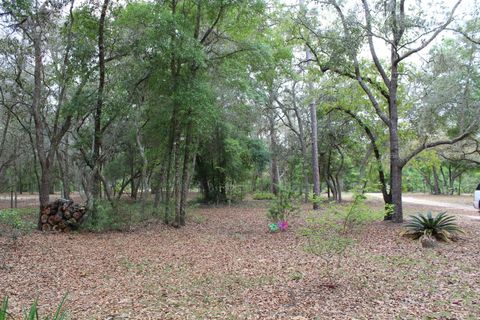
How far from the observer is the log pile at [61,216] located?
400 inches

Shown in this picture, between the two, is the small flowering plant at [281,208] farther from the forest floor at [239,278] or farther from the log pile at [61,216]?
the log pile at [61,216]

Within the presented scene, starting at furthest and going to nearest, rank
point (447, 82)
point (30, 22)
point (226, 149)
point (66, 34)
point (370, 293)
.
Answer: point (226, 149) < point (447, 82) < point (66, 34) < point (30, 22) < point (370, 293)

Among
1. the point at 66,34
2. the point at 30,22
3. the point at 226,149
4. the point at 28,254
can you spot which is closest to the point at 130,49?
the point at 66,34

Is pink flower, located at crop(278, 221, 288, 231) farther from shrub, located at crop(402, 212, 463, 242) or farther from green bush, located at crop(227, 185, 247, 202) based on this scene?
green bush, located at crop(227, 185, 247, 202)

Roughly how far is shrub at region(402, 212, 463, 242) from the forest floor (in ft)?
0.83

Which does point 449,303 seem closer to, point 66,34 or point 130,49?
point 130,49

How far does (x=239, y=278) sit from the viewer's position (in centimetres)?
570

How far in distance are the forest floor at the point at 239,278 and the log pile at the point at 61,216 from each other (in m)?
0.81

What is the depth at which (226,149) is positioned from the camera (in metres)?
17.5

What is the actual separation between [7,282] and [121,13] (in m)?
7.31

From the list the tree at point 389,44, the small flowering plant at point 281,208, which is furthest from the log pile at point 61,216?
the tree at point 389,44

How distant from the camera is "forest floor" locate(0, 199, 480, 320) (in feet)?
14.0

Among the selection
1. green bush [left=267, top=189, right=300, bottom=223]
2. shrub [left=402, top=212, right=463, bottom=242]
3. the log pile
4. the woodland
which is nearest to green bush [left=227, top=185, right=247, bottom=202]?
the woodland

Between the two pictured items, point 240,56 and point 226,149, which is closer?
point 240,56
